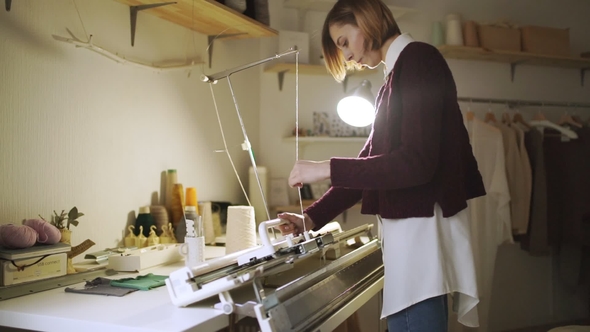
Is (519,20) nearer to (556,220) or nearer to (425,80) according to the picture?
(556,220)

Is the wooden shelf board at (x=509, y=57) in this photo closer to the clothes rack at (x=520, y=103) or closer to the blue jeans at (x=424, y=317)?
the clothes rack at (x=520, y=103)

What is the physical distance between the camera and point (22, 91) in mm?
1574

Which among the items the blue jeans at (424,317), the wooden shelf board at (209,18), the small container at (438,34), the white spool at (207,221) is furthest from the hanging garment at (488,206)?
the blue jeans at (424,317)

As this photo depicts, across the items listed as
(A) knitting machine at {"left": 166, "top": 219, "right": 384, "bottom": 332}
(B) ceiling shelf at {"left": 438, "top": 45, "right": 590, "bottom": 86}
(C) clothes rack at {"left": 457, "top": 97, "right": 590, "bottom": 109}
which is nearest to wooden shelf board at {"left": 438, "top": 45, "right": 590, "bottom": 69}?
(B) ceiling shelf at {"left": 438, "top": 45, "right": 590, "bottom": 86}

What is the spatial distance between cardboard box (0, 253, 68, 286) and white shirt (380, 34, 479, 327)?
33.3 inches

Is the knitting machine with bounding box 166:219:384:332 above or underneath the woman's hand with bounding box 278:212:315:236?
underneath

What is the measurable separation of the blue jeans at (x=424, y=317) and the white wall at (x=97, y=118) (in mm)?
1102

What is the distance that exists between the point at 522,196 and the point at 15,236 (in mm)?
2669

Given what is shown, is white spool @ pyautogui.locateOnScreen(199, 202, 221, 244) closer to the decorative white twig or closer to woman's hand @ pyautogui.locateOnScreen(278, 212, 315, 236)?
the decorative white twig

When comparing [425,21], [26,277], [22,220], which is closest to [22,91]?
[22,220]

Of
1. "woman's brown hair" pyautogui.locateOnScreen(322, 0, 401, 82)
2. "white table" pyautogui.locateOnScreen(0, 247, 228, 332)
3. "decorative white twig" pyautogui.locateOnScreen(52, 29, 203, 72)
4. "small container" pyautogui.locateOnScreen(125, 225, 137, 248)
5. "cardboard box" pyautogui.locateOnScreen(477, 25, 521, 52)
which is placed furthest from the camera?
"cardboard box" pyautogui.locateOnScreen(477, 25, 521, 52)

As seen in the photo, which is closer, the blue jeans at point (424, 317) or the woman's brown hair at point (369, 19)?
the blue jeans at point (424, 317)

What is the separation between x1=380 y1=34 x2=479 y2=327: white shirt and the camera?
1.17m

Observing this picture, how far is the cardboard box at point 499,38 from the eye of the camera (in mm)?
3254
